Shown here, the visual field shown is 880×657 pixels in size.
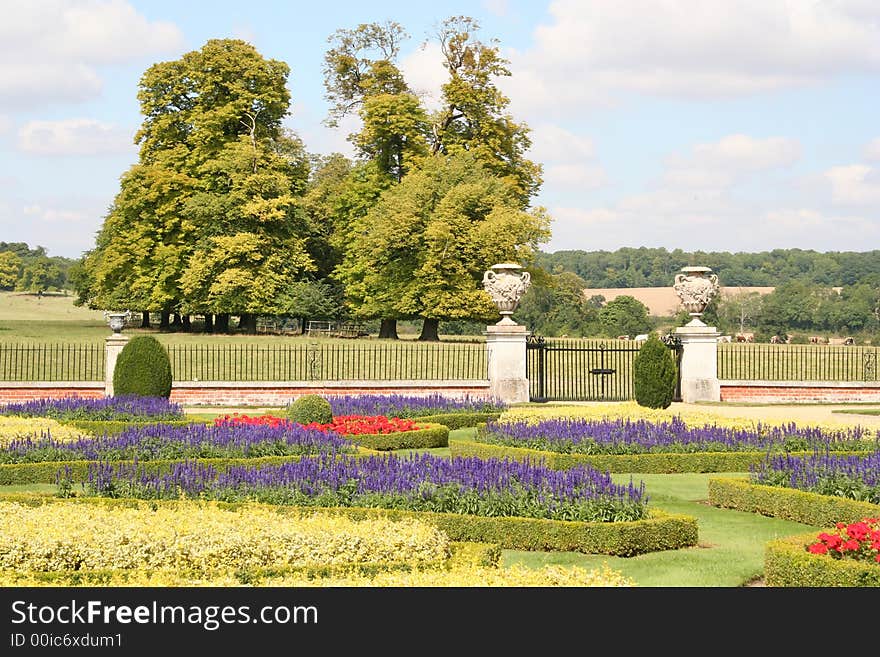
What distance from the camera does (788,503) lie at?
11367mm

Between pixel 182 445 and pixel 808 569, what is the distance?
9126 millimetres

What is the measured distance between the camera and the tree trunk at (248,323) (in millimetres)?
48678

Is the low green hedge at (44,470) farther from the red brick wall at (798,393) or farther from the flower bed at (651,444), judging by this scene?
the red brick wall at (798,393)

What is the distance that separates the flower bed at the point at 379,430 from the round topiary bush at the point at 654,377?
625 centimetres

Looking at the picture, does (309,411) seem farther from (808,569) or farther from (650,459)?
(808,569)

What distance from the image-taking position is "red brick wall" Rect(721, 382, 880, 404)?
27125 millimetres

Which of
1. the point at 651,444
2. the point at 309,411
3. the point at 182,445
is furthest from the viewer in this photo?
the point at 309,411

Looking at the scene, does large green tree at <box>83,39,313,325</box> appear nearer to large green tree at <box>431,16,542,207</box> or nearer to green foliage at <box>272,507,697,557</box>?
large green tree at <box>431,16,542,207</box>

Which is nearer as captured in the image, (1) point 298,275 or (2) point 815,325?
(1) point 298,275

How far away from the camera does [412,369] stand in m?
38.6

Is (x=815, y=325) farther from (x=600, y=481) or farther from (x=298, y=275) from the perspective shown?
(x=600, y=481)

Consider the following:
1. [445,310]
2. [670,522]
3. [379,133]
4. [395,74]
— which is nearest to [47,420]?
[670,522]

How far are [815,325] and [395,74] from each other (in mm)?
23930

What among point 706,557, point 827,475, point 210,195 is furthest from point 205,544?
point 210,195
